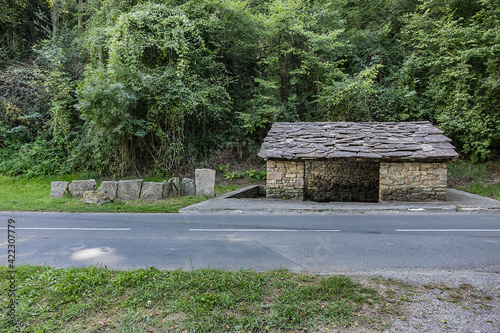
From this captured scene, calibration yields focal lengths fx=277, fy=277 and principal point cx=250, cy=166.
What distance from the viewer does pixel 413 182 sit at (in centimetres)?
992

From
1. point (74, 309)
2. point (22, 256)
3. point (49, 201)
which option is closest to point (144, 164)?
point (49, 201)

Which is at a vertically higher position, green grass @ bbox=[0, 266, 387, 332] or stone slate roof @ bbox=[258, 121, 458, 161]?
stone slate roof @ bbox=[258, 121, 458, 161]

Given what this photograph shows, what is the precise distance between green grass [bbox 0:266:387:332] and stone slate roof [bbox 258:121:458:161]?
6857 millimetres

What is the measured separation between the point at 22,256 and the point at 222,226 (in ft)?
12.3

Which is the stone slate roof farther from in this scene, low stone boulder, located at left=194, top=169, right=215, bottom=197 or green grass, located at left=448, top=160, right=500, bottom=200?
green grass, located at left=448, top=160, right=500, bottom=200

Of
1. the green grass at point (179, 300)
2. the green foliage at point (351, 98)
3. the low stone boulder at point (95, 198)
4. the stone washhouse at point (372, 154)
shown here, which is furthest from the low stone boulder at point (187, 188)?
the green foliage at point (351, 98)

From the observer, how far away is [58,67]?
47.9 ft

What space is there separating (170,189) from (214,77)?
7.00 m

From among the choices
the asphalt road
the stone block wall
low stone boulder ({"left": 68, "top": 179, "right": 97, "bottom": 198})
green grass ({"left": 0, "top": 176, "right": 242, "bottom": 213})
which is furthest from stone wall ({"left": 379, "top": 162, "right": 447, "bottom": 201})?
low stone boulder ({"left": 68, "top": 179, "right": 97, "bottom": 198})

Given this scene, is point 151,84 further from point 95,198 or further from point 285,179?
point 285,179

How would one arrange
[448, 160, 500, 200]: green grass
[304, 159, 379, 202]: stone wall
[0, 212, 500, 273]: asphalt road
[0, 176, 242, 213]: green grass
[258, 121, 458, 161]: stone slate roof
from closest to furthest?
[0, 212, 500, 273]: asphalt road
[0, 176, 242, 213]: green grass
[258, 121, 458, 161]: stone slate roof
[448, 160, 500, 200]: green grass
[304, 159, 379, 202]: stone wall

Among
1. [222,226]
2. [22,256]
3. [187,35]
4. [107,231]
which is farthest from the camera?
[187,35]

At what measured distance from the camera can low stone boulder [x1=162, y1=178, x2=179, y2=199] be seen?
10.4 m

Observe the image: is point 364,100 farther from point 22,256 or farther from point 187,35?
point 22,256
